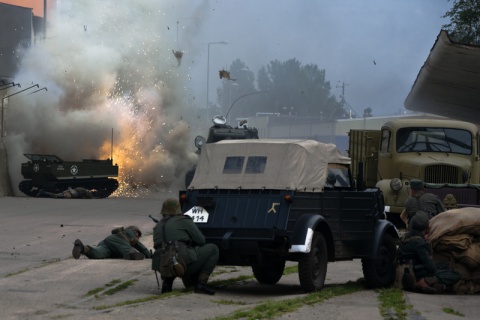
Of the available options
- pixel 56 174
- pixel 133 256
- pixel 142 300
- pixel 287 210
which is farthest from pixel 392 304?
pixel 56 174

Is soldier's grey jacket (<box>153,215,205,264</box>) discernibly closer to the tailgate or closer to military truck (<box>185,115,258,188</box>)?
the tailgate

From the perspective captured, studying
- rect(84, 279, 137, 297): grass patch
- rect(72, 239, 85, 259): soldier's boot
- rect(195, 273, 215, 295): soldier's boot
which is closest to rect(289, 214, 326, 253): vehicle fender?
rect(195, 273, 215, 295): soldier's boot

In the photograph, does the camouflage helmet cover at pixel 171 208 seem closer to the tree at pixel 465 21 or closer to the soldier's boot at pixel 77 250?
the soldier's boot at pixel 77 250

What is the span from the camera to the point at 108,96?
160ft

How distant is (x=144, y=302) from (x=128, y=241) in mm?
5547

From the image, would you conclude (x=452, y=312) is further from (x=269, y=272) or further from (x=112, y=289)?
(x=112, y=289)

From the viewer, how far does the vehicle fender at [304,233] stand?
12.0 metres

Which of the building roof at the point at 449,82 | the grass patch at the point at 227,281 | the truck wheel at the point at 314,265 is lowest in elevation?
the grass patch at the point at 227,281

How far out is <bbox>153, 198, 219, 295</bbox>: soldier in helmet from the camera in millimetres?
11969

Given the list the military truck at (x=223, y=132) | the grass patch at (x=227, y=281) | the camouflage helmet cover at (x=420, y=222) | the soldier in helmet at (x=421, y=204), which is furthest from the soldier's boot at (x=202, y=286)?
the military truck at (x=223, y=132)

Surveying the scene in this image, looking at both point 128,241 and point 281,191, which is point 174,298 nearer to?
point 281,191

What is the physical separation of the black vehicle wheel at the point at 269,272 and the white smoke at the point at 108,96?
2937 centimetres

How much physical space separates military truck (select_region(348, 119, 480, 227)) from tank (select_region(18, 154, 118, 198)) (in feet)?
60.7

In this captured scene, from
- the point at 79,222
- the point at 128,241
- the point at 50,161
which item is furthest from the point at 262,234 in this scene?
the point at 50,161
